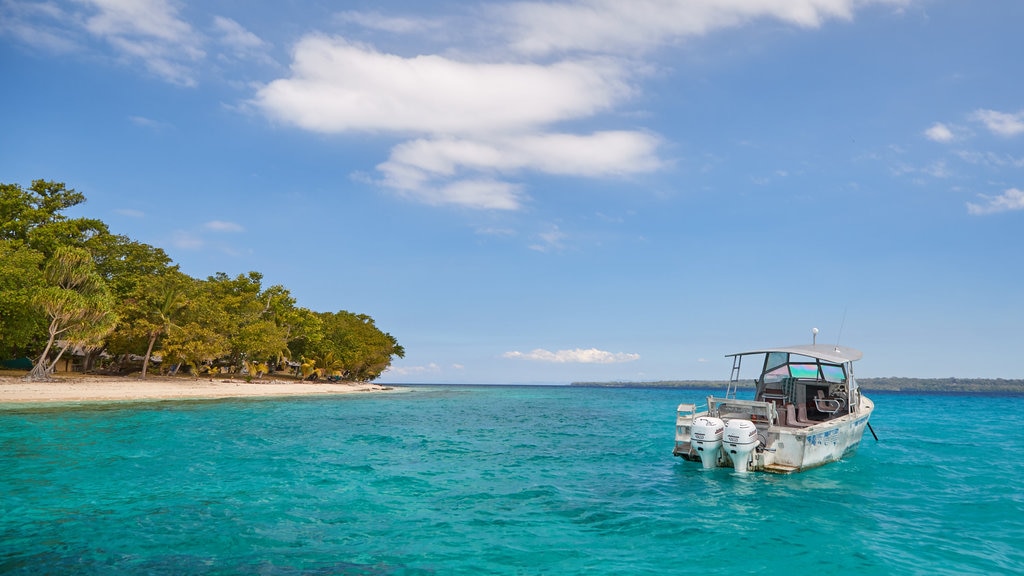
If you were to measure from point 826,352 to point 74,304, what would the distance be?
44839 millimetres

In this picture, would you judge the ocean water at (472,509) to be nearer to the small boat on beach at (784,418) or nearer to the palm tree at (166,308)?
the small boat on beach at (784,418)

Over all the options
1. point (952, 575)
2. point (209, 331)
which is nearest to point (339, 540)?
point (952, 575)

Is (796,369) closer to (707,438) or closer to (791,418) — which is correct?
(791,418)

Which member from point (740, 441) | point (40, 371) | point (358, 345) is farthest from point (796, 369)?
Answer: point (358, 345)

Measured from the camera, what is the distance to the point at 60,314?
127ft

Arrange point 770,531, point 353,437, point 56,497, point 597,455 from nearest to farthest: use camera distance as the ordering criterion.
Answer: point 770,531 → point 56,497 → point 597,455 → point 353,437

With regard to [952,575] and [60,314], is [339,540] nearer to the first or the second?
[952,575]

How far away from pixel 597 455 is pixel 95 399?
3497 centimetres

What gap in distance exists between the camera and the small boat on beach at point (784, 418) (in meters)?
16.2

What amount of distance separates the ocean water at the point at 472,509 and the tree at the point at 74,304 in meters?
18.1

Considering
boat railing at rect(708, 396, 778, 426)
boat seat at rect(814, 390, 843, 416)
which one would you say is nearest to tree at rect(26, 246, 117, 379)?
boat railing at rect(708, 396, 778, 426)

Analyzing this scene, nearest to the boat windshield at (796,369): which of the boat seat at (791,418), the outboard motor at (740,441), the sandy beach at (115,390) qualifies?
the boat seat at (791,418)

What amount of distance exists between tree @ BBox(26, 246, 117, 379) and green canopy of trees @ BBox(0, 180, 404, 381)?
7 centimetres

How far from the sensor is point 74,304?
126ft
